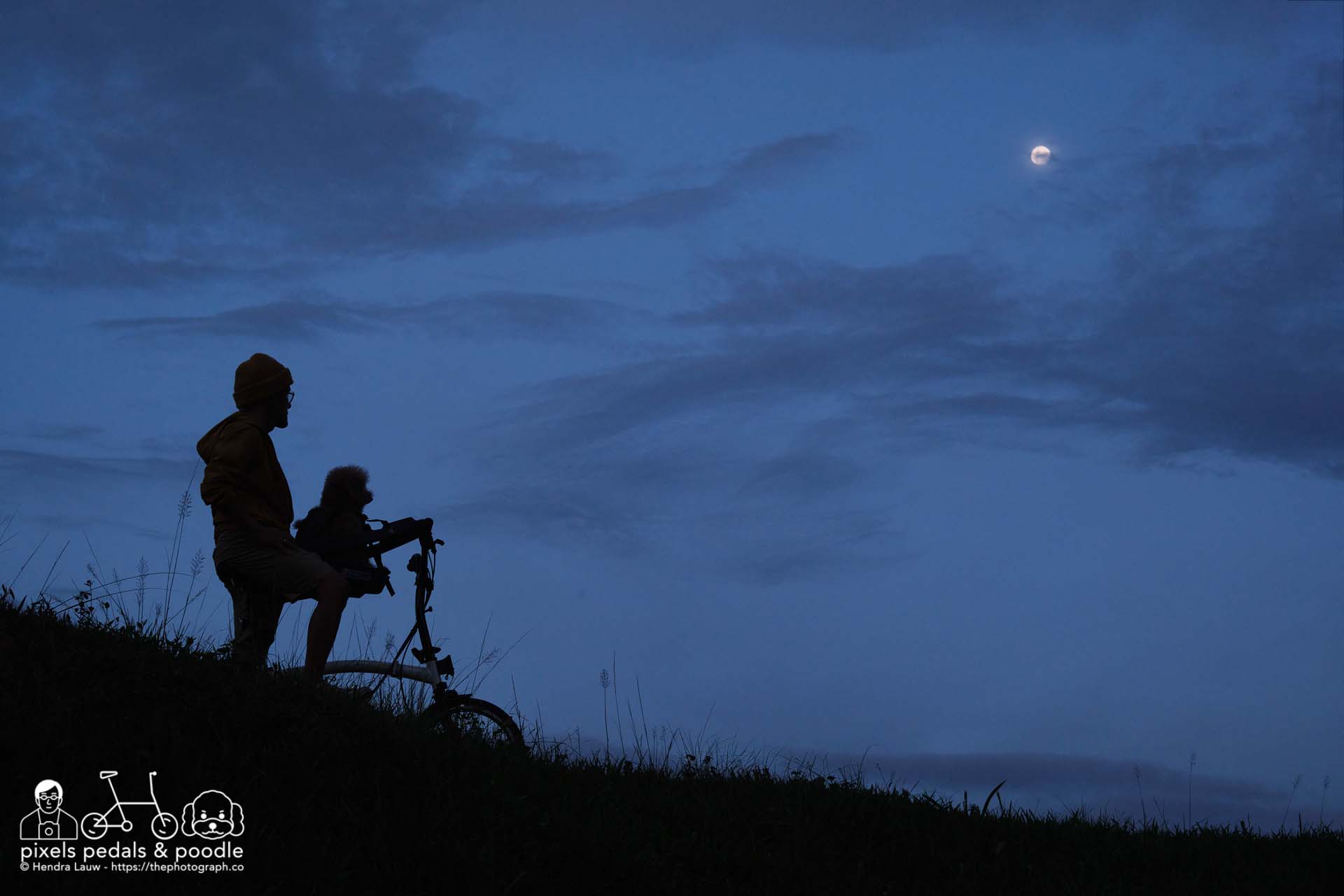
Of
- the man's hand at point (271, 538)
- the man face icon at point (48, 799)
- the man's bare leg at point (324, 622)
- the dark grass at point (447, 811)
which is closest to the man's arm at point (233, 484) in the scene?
the man's hand at point (271, 538)

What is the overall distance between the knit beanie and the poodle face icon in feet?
10.0

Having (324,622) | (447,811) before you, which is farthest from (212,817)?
(324,622)

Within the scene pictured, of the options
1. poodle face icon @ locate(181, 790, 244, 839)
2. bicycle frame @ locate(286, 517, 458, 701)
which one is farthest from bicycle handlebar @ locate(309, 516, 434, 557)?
poodle face icon @ locate(181, 790, 244, 839)

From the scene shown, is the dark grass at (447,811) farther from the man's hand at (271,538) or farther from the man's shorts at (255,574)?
the man's hand at (271,538)

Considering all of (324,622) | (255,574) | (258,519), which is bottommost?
(324,622)

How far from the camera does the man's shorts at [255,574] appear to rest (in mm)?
7691

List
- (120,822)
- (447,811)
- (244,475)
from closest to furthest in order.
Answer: (120,822) → (447,811) → (244,475)

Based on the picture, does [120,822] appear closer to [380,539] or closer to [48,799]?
[48,799]

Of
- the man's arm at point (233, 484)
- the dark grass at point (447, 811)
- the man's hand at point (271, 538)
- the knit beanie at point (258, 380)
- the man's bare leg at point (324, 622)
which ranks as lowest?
the dark grass at point (447, 811)

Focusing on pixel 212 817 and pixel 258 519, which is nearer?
pixel 212 817

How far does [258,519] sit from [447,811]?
107 inches

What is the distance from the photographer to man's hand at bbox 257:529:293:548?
24.9 ft

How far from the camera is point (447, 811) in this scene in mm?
6129

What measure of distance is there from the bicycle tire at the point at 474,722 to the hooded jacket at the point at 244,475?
5.63 feet
